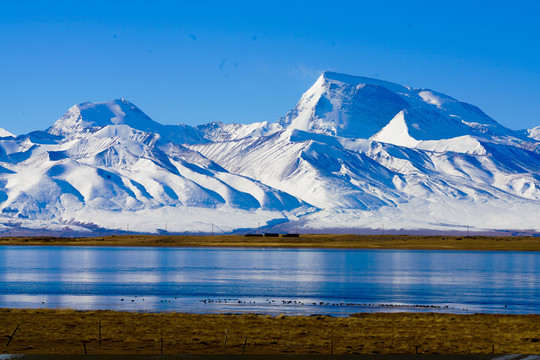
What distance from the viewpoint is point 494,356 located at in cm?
4059

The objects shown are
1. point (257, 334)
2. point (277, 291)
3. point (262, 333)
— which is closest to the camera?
point (257, 334)

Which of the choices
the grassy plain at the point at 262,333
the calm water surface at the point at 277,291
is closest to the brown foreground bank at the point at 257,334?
the grassy plain at the point at 262,333

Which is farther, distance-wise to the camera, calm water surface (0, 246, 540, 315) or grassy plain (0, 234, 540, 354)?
calm water surface (0, 246, 540, 315)

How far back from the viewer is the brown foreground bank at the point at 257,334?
144ft

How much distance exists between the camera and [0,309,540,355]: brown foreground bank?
4400cm

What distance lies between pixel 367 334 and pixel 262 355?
1190 cm

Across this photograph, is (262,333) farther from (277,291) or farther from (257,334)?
(277,291)

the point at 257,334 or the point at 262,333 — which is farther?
the point at 262,333

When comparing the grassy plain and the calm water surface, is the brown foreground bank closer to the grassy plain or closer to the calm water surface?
the grassy plain

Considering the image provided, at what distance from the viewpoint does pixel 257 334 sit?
165 feet

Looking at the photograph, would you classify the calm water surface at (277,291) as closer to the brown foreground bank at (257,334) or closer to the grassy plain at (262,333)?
the grassy plain at (262,333)

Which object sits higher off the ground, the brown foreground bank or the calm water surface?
the brown foreground bank

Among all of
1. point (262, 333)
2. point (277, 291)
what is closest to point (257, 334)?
point (262, 333)

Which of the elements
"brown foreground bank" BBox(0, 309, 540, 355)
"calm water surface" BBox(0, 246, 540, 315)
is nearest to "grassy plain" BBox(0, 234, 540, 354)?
"brown foreground bank" BBox(0, 309, 540, 355)
